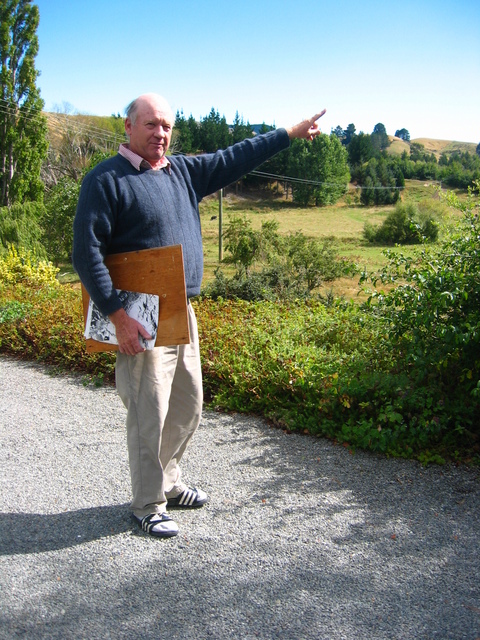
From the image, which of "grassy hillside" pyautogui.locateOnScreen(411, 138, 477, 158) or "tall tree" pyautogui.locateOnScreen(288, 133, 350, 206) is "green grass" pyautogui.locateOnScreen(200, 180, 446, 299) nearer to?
"tall tree" pyautogui.locateOnScreen(288, 133, 350, 206)

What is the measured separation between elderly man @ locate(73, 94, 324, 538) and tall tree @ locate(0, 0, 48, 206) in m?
23.0

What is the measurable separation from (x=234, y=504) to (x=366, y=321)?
216 centimetres

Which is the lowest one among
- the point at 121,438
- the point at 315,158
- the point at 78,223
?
the point at 121,438

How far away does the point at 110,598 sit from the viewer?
8.50 ft

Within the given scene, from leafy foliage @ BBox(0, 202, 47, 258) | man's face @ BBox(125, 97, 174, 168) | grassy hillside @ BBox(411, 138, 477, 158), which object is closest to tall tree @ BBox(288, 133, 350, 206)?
leafy foliage @ BBox(0, 202, 47, 258)

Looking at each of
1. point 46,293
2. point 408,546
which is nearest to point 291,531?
point 408,546

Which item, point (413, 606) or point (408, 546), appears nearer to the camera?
point (413, 606)

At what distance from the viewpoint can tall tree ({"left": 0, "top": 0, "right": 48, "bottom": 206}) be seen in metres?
24.2

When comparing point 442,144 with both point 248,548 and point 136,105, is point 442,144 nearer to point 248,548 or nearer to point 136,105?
point 136,105

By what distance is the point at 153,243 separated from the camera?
2902mm

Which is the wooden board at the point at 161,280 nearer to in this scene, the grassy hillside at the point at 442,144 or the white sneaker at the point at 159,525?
the white sneaker at the point at 159,525

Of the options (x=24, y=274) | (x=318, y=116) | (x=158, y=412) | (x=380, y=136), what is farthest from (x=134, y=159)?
(x=380, y=136)

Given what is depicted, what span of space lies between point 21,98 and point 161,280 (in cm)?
2652

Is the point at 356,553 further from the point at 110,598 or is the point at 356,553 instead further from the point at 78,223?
the point at 78,223
